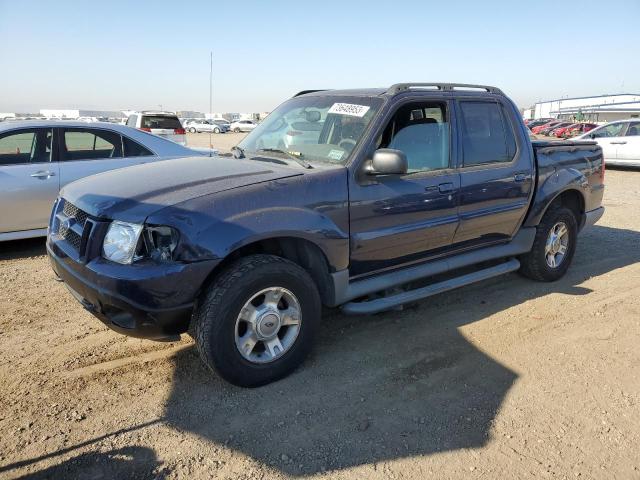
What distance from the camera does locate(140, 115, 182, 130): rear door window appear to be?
15.6 metres

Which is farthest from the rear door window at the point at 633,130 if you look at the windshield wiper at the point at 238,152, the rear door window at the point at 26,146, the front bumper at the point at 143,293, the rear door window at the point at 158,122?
the front bumper at the point at 143,293

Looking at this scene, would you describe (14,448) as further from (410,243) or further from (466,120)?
(466,120)

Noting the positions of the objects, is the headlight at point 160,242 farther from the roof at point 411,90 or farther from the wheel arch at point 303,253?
the roof at point 411,90

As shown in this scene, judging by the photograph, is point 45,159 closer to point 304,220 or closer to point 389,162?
point 304,220

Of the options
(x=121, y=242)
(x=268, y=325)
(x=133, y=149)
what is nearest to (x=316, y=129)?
(x=268, y=325)

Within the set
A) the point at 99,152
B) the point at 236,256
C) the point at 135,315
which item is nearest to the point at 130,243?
the point at 135,315

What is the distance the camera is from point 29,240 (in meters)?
6.51

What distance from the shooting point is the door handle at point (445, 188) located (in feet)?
13.0

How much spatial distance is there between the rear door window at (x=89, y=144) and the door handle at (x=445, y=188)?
434 centimetres

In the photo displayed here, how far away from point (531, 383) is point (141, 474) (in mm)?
2481

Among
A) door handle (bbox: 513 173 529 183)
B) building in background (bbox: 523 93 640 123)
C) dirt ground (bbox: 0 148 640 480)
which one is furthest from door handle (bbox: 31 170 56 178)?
building in background (bbox: 523 93 640 123)

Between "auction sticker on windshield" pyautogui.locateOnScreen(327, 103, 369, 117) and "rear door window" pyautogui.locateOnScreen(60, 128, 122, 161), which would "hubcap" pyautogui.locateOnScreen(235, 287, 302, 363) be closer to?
"auction sticker on windshield" pyautogui.locateOnScreen(327, 103, 369, 117)

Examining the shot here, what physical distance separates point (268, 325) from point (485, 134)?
2.76 meters

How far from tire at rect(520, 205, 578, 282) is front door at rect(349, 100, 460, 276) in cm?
144
